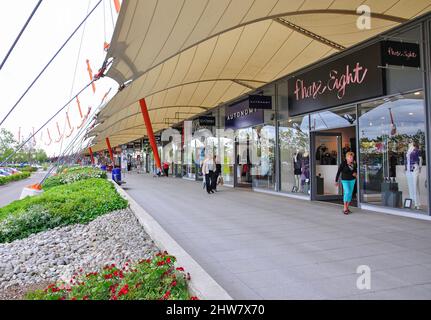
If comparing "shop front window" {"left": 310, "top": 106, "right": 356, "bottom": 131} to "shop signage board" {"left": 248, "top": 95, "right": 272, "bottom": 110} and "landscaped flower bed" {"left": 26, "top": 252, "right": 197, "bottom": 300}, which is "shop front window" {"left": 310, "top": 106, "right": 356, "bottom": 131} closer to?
"shop signage board" {"left": 248, "top": 95, "right": 272, "bottom": 110}

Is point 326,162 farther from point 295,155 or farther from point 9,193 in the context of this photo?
point 9,193

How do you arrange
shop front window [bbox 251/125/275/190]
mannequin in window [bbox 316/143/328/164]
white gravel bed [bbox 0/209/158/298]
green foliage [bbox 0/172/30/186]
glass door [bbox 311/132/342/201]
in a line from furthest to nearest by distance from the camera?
green foliage [bbox 0/172/30/186]
shop front window [bbox 251/125/275/190]
mannequin in window [bbox 316/143/328/164]
glass door [bbox 311/132/342/201]
white gravel bed [bbox 0/209/158/298]

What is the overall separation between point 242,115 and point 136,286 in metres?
14.3

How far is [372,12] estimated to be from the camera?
8.83 metres

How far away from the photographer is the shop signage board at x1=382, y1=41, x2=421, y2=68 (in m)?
7.79

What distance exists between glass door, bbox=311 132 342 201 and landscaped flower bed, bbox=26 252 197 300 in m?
9.24

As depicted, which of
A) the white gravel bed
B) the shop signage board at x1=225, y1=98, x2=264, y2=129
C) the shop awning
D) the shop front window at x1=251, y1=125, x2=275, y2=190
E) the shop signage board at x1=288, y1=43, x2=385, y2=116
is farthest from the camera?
the shop signage board at x1=225, y1=98, x2=264, y2=129

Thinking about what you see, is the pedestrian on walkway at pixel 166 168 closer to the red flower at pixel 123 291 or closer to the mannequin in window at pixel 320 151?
the mannequin in window at pixel 320 151

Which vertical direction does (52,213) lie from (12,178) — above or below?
below

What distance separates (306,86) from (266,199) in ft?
13.6

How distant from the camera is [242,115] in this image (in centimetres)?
1736

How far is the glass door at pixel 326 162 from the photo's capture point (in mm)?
12477

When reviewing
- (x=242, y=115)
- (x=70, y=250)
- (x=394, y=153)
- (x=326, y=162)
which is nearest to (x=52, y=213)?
(x=70, y=250)

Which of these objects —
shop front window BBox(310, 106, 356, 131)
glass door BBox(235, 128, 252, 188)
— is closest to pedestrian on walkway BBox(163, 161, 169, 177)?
glass door BBox(235, 128, 252, 188)
